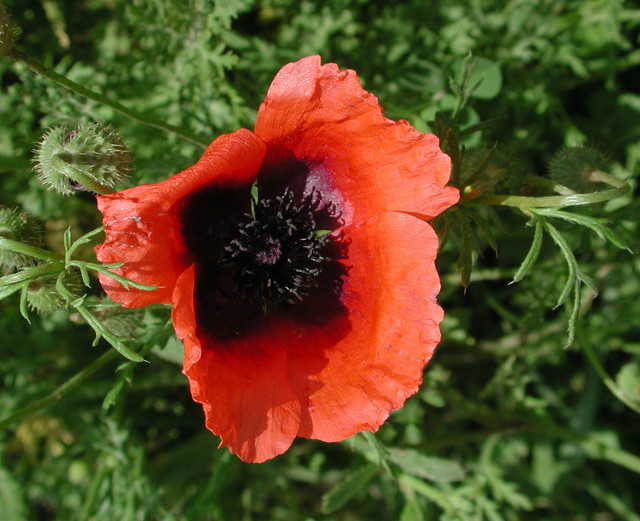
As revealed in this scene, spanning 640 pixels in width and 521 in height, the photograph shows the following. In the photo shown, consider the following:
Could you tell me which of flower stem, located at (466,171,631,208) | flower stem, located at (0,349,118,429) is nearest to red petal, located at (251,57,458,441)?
flower stem, located at (466,171,631,208)

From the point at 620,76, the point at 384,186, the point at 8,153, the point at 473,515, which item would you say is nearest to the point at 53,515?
the point at 8,153

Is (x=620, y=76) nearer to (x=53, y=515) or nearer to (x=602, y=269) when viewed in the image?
(x=602, y=269)

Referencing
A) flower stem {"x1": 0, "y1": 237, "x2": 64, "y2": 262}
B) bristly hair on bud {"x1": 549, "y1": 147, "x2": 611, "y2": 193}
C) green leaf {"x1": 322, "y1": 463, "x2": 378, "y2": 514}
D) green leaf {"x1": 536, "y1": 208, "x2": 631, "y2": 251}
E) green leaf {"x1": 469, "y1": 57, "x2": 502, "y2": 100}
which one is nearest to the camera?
flower stem {"x1": 0, "y1": 237, "x2": 64, "y2": 262}

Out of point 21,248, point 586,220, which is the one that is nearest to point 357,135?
point 586,220

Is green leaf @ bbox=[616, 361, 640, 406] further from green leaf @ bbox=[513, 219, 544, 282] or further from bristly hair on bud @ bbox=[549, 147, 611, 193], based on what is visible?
green leaf @ bbox=[513, 219, 544, 282]

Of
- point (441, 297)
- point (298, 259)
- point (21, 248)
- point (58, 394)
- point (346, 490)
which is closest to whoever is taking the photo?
point (21, 248)

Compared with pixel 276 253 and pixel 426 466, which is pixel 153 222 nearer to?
pixel 276 253

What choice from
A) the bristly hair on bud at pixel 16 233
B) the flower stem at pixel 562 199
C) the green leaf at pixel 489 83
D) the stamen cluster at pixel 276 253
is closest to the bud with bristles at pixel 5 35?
the bristly hair on bud at pixel 16 233
